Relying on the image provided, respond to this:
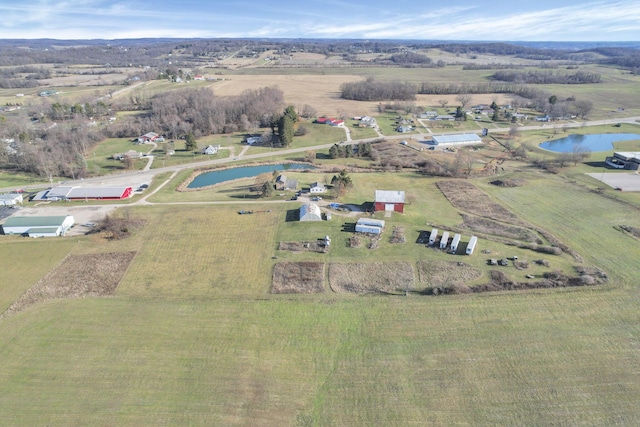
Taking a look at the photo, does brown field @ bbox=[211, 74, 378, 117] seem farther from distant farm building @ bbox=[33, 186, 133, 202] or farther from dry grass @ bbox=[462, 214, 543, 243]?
dry grass @ bbox=[462, 214, 543, 243]

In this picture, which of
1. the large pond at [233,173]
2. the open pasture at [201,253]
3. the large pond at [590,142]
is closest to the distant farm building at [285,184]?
the open pasture at [201,253]

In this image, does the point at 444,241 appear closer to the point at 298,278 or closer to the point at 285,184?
the point at 298,278

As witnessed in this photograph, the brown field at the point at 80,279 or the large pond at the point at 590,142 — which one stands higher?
the brown field at the point at 80,279

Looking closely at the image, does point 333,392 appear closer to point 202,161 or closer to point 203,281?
point 203,281

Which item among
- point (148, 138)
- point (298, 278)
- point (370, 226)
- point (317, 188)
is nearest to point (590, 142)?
point (317, 188)

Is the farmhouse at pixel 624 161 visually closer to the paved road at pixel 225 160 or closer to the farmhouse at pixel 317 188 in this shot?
the paved road at pixel 225 160

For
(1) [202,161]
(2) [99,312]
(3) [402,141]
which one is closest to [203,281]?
(2) [99,312]
